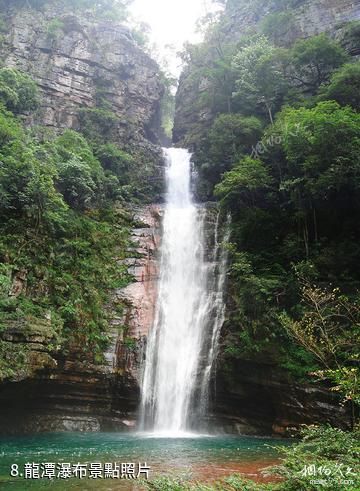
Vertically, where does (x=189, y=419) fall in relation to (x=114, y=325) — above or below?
below

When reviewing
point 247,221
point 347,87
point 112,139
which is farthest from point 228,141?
point 112,139

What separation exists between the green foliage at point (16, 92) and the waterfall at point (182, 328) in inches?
392

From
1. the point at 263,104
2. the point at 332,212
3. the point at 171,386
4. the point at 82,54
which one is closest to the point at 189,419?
the point at 171,386

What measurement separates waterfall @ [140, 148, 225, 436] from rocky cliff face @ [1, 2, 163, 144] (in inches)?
448

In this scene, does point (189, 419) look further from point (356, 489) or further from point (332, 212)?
point (356, 489)

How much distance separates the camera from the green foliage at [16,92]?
69.9 ft

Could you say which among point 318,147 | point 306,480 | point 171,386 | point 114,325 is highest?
point 318,147

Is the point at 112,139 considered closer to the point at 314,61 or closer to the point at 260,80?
the point at 260,80

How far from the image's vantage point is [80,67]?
99.3ft

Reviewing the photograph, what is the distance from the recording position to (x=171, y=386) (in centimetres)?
1509

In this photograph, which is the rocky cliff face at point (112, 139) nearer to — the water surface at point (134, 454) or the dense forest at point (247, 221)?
the dense forest at point (247, 221)

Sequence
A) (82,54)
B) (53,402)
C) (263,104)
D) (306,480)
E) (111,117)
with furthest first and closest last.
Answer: (82,54) → (111,117) → (263,104) → (53,402) → (306,480)

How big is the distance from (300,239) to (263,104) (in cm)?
1216

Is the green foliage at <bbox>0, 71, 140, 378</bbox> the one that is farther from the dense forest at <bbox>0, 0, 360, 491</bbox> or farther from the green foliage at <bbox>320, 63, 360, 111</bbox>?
the green foliage at <bbox>320, 63, 360, 111</bbox>
